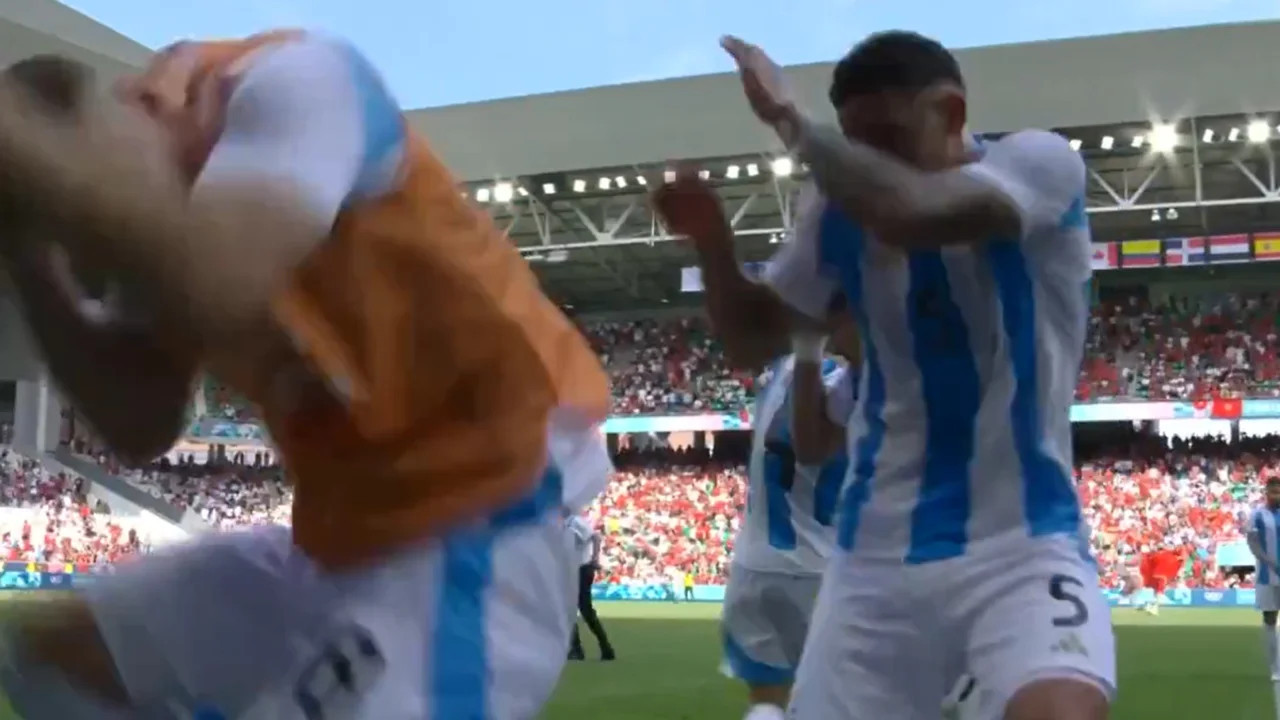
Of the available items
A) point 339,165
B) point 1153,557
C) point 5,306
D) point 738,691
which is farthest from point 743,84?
point 1153,557

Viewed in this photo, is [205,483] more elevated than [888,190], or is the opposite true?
[888,190]

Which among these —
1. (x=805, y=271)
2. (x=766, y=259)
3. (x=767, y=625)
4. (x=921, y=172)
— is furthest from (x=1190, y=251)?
(x=921, y=172)

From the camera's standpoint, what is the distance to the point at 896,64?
285 centimetres

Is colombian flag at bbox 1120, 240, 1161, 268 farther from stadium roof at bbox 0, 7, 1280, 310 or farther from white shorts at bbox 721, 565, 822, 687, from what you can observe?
white shorts at bbox 721, 565, 822, 687

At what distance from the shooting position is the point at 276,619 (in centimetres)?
185

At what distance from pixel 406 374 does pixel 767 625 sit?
4752mm

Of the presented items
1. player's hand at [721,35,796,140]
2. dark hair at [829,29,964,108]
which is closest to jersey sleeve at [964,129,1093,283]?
dark hair at [829,29,964,108]

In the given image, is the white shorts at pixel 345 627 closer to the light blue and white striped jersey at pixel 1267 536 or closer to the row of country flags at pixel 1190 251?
the light blue and white striped jersey at pixel 1267 536

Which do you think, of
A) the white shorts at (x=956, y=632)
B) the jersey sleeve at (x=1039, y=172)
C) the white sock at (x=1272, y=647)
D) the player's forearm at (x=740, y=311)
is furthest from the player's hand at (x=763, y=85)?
the white sock at (x=1272, y=647)

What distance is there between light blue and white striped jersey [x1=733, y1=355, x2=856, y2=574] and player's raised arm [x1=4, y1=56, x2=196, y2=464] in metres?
4.45

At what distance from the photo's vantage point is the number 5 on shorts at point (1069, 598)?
2773mm

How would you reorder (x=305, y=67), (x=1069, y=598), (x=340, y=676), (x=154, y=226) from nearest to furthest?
1. (x=154, y=226)
2. (x=305, y=67)
3. (x=340, y=676)
4. (x=1069, y=598)

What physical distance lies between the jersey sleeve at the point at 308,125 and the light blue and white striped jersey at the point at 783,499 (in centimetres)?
459

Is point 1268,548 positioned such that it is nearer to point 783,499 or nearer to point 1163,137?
point 783,499
